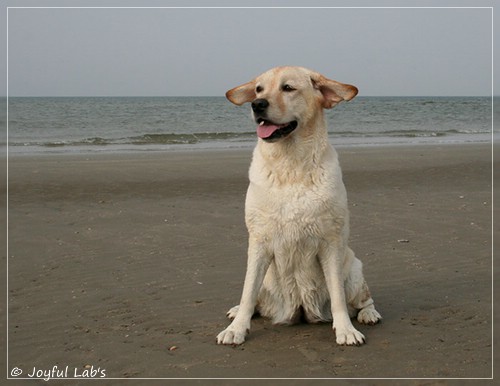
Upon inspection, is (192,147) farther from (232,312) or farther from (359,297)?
(359,297)

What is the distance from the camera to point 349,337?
4621 millimetres

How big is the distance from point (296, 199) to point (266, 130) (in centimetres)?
53

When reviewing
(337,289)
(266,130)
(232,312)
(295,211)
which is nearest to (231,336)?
(232,312)

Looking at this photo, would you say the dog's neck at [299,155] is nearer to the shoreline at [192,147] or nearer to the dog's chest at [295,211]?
the dog's chest at [295,211]

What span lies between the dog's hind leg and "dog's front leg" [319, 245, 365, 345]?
252mm

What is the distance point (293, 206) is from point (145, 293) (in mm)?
2032

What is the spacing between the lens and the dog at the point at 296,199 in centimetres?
459

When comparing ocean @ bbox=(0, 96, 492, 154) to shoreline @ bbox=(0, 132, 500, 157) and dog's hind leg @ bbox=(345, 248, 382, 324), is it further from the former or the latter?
dog's hind leg @ bbox=(345, 248, 382, 324)

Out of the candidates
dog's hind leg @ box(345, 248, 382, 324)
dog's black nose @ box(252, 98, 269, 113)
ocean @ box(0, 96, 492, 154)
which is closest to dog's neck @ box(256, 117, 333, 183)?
dog's black nose @ box(252, 98, 269, 113)

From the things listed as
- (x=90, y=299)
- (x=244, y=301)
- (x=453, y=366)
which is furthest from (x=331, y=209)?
(x=90, y=299)

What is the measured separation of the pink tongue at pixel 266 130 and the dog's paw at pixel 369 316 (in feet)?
5.33

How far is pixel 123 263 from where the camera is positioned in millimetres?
6949

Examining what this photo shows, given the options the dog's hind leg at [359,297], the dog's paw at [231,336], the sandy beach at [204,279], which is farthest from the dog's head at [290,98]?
the sandy beach at [204,279]

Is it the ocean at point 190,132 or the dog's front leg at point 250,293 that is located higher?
the dog's front leg at point 250,293
